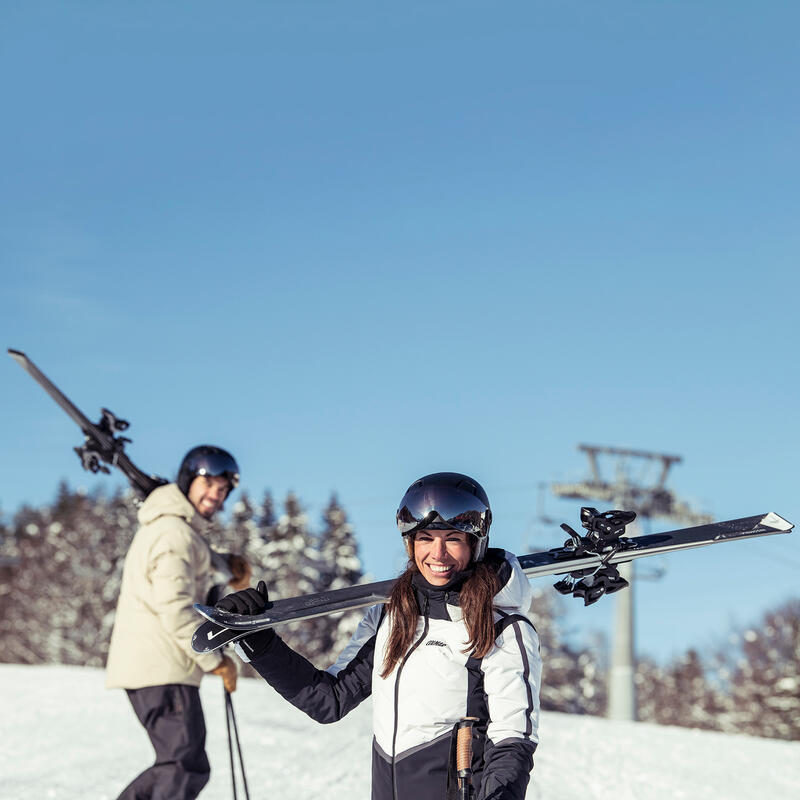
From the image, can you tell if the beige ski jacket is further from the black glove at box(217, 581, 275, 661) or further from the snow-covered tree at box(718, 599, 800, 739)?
the snow-covered tree at box(718, 599, 800, 739)

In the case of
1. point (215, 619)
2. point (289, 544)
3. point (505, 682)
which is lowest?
point (505, 682)

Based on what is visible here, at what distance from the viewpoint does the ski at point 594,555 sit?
Result: 4.06 m

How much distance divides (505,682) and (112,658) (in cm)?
309

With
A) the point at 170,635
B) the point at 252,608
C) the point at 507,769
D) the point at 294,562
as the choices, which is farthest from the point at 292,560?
the point at 507,769

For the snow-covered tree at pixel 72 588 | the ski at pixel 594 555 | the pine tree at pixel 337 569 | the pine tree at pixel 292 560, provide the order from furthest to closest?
the snow-covered tree at pixel 72 588 → the pine tree at pixel 292 560 → the pine tree at pixel 337 569 → the ski at pixel 594 555

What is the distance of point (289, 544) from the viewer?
40.0 meters

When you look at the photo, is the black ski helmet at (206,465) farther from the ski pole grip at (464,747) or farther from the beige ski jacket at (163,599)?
the ski pole grip at (464,747)

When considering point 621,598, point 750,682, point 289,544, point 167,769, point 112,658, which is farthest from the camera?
point 750,682

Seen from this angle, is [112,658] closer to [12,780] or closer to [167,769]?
[167,769]

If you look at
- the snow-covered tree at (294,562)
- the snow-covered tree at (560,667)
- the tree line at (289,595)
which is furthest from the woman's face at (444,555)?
the snow-covered tree at (560,667)

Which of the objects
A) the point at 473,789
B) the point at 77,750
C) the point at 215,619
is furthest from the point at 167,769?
the point at 77,750

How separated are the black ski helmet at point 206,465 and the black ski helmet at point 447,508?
8.29 feet

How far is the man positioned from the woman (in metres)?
1.74

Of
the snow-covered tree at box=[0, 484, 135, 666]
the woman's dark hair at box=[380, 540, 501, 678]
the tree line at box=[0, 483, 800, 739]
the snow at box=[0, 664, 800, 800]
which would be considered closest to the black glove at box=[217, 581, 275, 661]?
the woman's dark hair at box=[380, 540, 501, 678]
